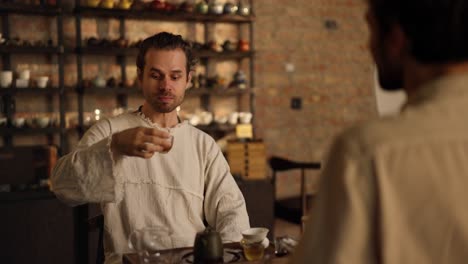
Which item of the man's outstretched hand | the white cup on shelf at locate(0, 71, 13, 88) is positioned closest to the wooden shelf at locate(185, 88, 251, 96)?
the white cup on shelf at locate(0, 71, 13, 88)

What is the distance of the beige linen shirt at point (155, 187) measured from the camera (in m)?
1.84

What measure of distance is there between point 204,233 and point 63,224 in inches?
91.4

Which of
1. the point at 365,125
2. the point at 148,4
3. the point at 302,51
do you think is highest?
the point at 148,4

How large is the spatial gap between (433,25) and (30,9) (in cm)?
385

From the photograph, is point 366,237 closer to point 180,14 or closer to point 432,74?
point 432,74

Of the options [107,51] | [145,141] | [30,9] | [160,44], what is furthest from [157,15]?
[145,141]

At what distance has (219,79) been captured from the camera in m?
4.68

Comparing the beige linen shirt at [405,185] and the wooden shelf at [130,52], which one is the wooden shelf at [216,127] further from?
the beige linen shirt at [405,185]

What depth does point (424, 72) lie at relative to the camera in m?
0.64

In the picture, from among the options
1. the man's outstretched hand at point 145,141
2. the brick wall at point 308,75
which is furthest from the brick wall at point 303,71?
the man's outstretched hand at point 145,141

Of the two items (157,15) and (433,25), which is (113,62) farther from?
(433,25)

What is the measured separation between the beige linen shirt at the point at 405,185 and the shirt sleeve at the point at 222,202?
4.41 ft

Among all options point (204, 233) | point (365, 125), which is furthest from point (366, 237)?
point (204, 233)

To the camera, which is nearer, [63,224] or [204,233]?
[204,233]
